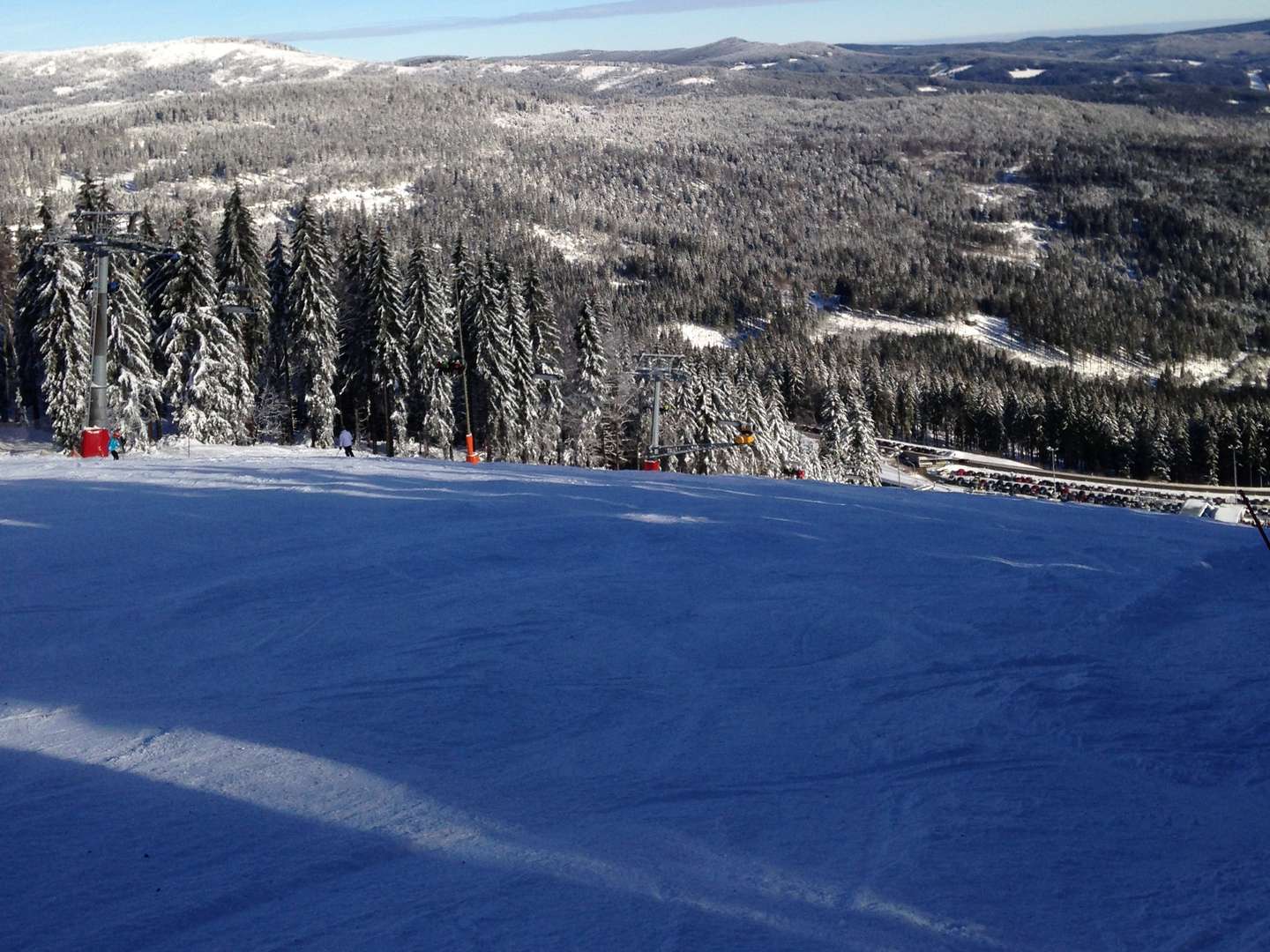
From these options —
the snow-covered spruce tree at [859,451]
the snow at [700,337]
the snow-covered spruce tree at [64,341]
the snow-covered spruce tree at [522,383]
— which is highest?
the snow-covered spruce tree at [64,341]

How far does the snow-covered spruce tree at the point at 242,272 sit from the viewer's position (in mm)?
44969

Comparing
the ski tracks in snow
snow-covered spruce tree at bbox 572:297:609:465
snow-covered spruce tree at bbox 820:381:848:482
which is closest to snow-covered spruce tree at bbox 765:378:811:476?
snow-covered spruce tree at bbox 820:381:848:482

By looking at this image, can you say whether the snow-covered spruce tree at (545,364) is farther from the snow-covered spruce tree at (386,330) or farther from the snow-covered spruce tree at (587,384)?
the snow-covered spruce tree at (386,330)

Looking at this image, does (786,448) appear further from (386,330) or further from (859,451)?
(386,330)

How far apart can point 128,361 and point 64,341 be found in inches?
101

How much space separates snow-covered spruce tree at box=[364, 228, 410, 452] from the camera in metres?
45.1

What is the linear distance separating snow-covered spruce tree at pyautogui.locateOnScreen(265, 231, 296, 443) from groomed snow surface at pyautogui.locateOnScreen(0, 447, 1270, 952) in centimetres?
3434

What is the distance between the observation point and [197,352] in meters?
40.8

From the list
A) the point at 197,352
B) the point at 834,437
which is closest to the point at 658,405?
the point at 197,352

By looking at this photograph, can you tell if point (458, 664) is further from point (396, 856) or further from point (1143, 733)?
point (1143, 733)

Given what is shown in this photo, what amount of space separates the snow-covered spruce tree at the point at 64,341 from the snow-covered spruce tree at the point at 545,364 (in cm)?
2187

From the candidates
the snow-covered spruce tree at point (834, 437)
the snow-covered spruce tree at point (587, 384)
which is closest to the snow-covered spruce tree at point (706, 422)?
the snow-covered spruce tree at point (587, 384)

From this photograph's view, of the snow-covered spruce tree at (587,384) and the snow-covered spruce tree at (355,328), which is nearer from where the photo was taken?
the snow-covered spruce tree at (355,328)

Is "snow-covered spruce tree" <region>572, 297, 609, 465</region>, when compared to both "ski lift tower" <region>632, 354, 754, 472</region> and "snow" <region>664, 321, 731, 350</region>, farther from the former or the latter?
"snow" <region>664, 321, 731, 350</region>
